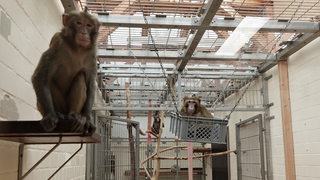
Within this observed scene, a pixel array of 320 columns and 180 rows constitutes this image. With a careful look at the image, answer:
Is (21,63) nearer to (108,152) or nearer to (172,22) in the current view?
(172,22)

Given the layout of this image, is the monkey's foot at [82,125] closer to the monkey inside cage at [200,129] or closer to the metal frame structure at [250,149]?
the monkey inside cage at [200,129]

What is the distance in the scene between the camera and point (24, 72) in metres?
2.40

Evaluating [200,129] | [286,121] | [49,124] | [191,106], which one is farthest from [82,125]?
[286,121]

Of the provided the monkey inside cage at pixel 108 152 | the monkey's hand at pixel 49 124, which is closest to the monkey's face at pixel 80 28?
the monkey's hand at pixel 49 124

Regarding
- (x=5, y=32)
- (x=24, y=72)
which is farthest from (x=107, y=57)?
(x=5, y=32)

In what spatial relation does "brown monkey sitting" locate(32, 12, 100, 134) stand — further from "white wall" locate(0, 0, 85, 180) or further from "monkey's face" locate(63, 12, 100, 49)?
"white wall" locate(0, 0, 85, 180)

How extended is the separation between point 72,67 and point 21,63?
43cm

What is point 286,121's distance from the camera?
5031 millimetres

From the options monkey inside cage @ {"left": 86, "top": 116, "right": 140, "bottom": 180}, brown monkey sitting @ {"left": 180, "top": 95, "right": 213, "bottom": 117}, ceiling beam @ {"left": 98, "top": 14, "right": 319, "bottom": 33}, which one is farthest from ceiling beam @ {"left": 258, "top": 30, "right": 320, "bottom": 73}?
monkey inside cage @ {"left": 86, "top": 116, "right": 140, "bottom": 180}

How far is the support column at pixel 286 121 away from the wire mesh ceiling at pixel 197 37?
204mm

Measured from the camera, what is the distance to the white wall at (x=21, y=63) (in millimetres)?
1962

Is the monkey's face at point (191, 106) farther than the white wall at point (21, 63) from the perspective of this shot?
Yes

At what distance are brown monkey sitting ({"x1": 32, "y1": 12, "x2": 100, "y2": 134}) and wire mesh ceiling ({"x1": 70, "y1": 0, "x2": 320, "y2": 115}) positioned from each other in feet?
4.72

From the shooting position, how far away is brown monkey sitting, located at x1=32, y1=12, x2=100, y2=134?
1911 millimetres
